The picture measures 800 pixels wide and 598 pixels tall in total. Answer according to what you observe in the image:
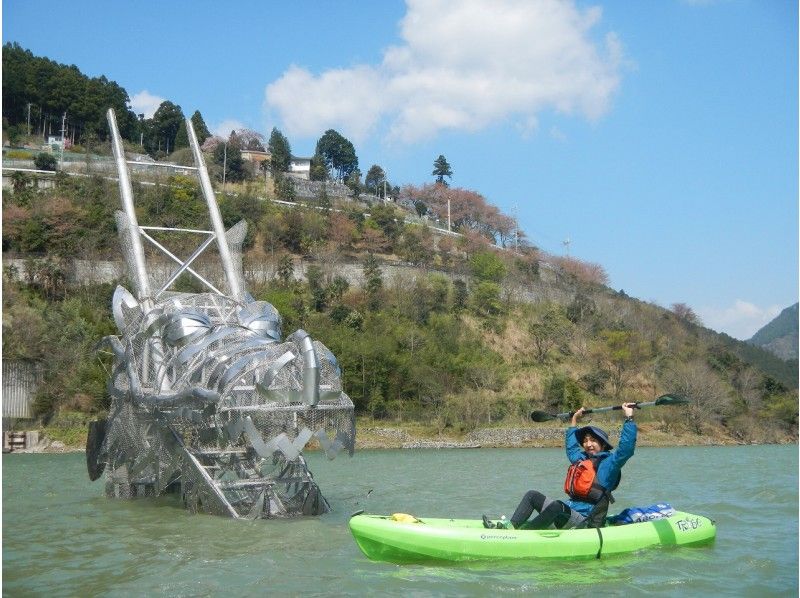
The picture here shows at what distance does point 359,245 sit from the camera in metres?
76.0

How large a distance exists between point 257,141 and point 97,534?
3629 inches

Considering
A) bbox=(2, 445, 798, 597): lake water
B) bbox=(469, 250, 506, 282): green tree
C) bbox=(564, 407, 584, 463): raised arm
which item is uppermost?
bbox=(469, 250, 506, 282): green tree

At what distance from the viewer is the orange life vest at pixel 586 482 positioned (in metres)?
13.1

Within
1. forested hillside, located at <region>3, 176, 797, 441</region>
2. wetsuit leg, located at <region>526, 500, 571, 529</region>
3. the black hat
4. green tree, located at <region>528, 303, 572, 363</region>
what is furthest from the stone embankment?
wetsuit leg, located at <region>526, 500, 571, 529</region>

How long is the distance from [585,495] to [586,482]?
20cm

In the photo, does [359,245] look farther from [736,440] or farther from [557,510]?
[557,510]

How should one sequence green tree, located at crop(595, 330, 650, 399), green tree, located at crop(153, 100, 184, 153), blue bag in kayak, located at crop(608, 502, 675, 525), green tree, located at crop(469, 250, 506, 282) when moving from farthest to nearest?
green tree, located at crop(153, 100, 184, 153), green tree, located at crop(469, 250, 506, 282), green tree, located at crop(595, 330, 650, 399), blue bag in kayak, located at crop(608, 502, 675, 525)

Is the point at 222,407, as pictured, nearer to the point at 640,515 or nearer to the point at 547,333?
the point at 640,515

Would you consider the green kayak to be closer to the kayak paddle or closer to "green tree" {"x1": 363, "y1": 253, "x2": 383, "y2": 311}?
the kayak paddle

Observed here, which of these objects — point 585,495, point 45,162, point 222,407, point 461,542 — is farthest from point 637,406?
point 45,162

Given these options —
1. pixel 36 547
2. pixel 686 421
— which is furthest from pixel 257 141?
pixel 36 547

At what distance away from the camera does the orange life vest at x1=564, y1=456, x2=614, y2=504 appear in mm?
13133

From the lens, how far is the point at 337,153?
10800 centimetres

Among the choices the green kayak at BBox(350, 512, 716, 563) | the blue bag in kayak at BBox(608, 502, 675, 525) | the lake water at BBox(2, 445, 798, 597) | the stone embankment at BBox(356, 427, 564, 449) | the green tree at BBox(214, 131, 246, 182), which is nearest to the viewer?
the lake water at BBox(2, 445, 798, 597)
